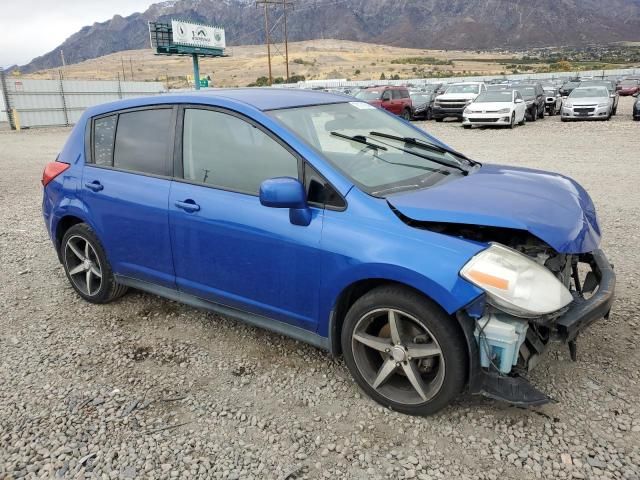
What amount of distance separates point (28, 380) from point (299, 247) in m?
2.02

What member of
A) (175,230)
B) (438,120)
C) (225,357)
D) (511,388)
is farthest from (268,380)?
(438,120)

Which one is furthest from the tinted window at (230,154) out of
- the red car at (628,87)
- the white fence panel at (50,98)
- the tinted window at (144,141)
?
the red car at (628,87)

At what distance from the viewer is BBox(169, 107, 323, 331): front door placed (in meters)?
3.06

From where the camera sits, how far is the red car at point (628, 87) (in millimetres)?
39525

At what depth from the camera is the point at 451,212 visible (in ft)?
8.79

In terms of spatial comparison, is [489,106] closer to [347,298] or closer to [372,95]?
[372,95]

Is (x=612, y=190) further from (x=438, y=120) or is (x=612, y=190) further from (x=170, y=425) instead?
(x=438, y=120)

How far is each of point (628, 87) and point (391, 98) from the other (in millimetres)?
27554

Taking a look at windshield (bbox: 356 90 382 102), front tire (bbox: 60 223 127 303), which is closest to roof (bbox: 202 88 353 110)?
front tire (bbox: 60 223 127 303)

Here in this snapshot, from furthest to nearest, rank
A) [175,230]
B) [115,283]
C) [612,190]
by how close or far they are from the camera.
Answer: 1. [612,190]
2. [115,283]
3. [175,230]

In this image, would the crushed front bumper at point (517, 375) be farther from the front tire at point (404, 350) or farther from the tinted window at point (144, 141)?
the tinted window at point (144, 141)

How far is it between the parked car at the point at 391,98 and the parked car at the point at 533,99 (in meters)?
4.83

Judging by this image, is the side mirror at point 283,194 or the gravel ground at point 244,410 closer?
the gravel ground at point 244,410

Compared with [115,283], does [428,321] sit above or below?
above
